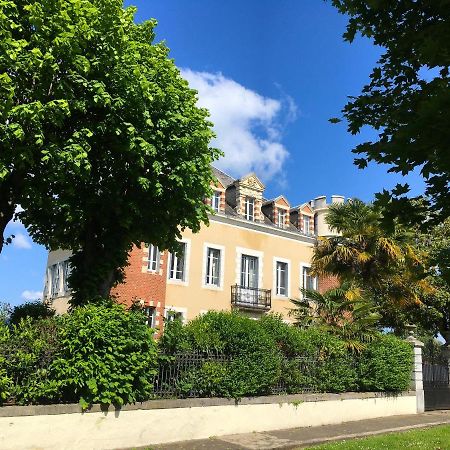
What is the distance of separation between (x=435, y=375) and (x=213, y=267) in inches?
516

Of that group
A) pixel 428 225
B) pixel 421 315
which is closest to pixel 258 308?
pixel 421 315

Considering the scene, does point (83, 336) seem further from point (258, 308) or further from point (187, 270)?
point (258, 308)

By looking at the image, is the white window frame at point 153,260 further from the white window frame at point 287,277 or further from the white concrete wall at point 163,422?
the white concrete wall at point 163,422

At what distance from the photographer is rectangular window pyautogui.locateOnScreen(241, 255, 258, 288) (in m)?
29.0

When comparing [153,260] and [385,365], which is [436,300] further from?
[153,260]

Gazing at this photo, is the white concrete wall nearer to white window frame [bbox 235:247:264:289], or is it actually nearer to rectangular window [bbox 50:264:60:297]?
white window frame [bbox 235:247:264:289]

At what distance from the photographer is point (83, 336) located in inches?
362

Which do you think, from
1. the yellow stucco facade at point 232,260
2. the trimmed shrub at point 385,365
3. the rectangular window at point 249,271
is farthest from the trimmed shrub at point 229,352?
the rectangular window at point 249,271

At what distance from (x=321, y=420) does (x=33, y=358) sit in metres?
8.65

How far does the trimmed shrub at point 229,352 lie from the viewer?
37.4 ft

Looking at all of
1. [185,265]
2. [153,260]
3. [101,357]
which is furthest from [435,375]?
[101,357]

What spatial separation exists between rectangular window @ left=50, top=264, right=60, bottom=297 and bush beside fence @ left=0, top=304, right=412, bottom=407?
17.4m

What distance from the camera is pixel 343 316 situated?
1698 cm

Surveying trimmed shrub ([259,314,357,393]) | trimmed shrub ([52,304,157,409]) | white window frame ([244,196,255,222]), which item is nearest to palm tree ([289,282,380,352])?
trimmed shrub ([259,314,357,393])
